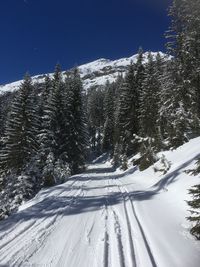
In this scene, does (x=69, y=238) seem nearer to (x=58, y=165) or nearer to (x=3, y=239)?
(x=3, y=239)

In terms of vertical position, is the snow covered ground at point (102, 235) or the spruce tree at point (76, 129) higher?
the spruce tree at point (76, 129)

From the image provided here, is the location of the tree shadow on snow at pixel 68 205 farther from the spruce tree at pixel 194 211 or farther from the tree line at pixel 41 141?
the tree line at pixel 41 141

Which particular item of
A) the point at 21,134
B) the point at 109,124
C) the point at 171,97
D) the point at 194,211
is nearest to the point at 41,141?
the point at 21,134

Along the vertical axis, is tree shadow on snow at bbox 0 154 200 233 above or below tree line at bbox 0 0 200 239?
below

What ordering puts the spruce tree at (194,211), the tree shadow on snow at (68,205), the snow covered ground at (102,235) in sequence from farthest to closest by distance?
1. the tree shadow on snow at (68,205)
2. the spruce tree at (194,211)
3. the snow covered ground at (102,235)

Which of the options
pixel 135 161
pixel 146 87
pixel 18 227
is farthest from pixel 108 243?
pixel 146 87

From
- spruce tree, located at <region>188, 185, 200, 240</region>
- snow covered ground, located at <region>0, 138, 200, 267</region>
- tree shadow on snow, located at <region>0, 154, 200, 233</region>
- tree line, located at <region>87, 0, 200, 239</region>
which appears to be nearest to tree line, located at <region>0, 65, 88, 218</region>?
tree line, located at <region>87, 0, 200, 239</region>

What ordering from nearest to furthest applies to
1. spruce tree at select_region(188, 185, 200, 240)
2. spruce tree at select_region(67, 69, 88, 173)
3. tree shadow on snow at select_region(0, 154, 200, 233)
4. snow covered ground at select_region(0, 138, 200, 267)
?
snow covered ground at select_region(0, 138, 200, 267), spruce tree at select_region(188, 185, 200, 240), tree shadow on snow at select_region(0, 154, 200, 233), spruce tree at select_region(67, 69, 88, 173)

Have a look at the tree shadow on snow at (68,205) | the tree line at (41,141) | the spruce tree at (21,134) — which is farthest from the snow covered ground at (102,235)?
the spruce tree at (21,134)

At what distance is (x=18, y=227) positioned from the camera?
7789 millimetres

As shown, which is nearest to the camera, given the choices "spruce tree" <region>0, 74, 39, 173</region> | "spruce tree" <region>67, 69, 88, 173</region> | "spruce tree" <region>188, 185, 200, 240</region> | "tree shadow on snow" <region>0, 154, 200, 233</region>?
"spruce tree" <region>188, 185, 200, 240</region>

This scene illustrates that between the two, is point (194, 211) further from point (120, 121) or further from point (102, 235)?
point (120, 121)

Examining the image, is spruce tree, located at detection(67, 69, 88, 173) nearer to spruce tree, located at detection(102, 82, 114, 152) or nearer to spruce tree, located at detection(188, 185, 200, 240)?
spruce tree, located at detection(188, 185, 200, 240)

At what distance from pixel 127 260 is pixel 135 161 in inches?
948
